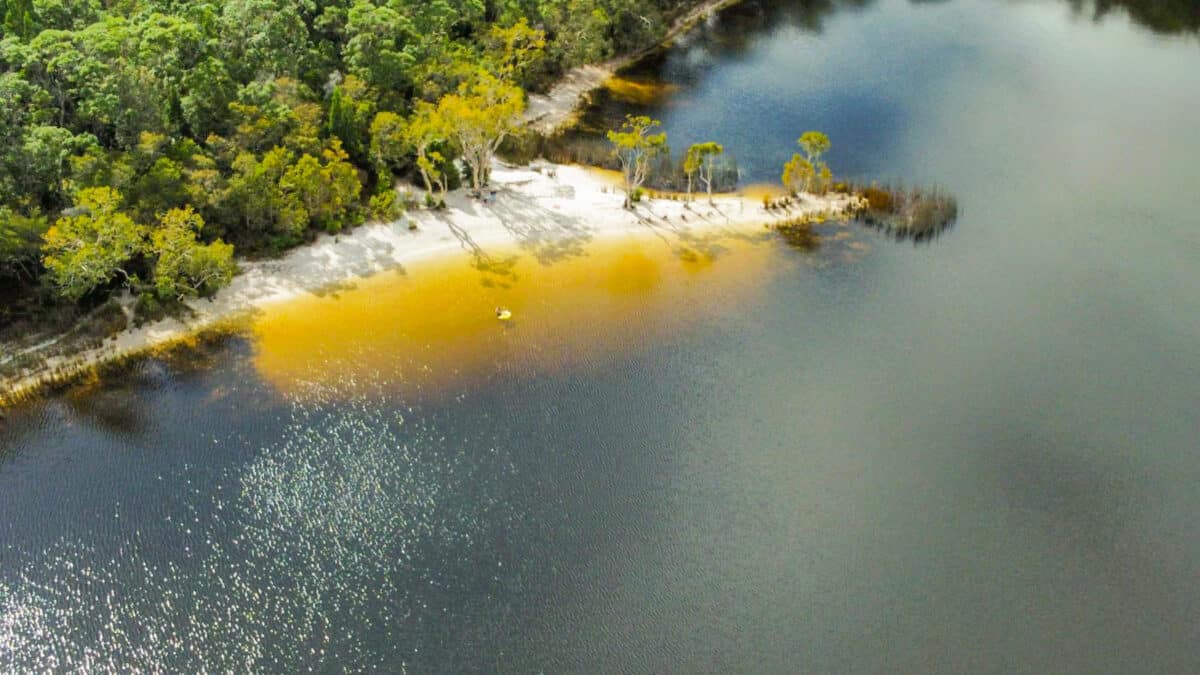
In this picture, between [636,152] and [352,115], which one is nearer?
[352,115]

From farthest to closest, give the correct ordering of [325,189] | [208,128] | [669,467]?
[208,128] → [325,189] → [669,467]

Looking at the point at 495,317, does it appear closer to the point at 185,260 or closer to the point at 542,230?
the point at 542,230

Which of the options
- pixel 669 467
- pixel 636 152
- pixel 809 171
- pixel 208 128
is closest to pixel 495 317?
pixel 669 467

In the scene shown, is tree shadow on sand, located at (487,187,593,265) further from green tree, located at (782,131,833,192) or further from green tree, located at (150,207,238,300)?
green tree, located at (150,207,238,300)

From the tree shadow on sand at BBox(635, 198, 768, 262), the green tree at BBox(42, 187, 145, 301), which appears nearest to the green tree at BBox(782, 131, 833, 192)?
the tree shadow on sand at BBox(635, 198, 768, 262)

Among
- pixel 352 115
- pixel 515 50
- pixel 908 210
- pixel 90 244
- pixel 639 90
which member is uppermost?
pixel 515 50

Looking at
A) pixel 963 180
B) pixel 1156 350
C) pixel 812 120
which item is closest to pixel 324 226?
Answer: pixel 812 120

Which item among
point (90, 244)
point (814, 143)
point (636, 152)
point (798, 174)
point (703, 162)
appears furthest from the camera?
point (636, 152)
